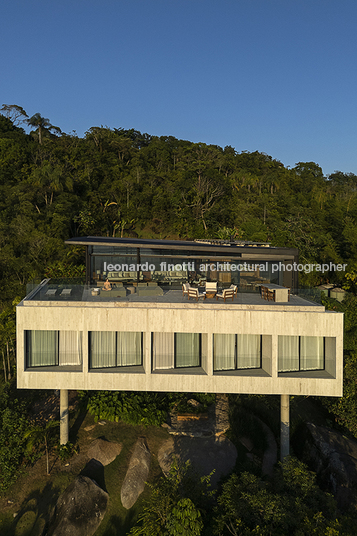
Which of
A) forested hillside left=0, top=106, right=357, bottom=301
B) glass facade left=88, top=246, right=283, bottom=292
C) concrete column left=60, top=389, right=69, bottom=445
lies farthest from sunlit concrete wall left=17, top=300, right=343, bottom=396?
forested hillside left=0, top=106, right=357, bottom=301

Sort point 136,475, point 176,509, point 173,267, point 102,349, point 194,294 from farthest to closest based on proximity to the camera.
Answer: point 173,267 → point 136,475 → point 102,349 → point 194,294 → point 176,509

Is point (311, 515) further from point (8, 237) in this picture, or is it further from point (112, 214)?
point (112, 214)

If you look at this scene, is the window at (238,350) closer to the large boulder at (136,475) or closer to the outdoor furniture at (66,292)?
the large boulder at (136,475)

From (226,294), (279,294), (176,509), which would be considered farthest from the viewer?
(226,294)

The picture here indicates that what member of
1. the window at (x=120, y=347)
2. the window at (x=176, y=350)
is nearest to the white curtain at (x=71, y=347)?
the window at (x=120, y=347)

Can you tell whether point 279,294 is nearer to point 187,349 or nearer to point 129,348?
point 187,349

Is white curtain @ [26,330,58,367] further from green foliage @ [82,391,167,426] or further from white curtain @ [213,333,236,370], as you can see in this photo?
white curtain @ [213,333,236,370]

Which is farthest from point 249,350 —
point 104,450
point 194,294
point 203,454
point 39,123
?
point 39,123
